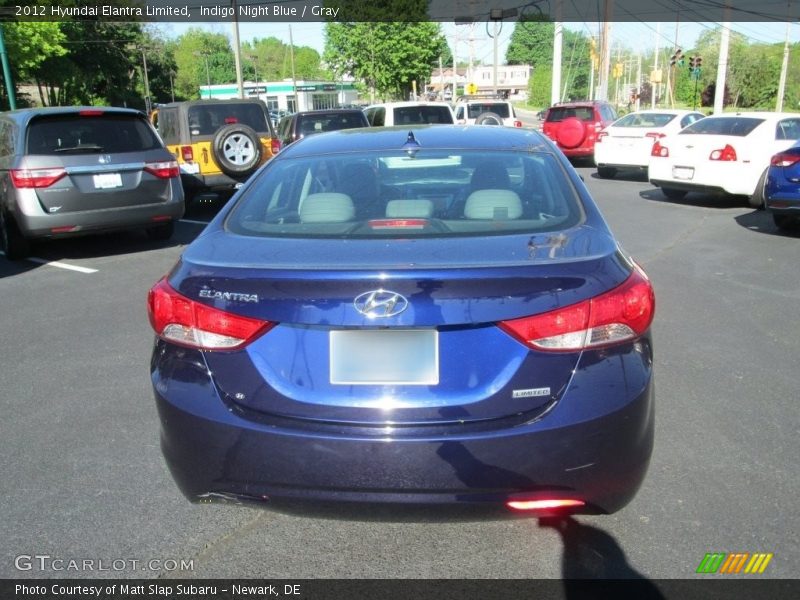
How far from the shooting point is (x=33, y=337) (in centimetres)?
555

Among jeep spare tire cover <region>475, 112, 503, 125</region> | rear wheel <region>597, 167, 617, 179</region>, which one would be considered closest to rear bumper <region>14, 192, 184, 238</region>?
rear wheel <region>597, 167, 617, 179</region>

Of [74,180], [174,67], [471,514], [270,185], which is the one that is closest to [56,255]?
[74,180]

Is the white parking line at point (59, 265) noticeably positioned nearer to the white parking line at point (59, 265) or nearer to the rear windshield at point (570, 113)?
the white parking line at point (59, 265)

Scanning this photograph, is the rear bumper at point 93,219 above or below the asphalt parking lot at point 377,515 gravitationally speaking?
above

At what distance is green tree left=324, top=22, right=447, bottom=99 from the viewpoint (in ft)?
154

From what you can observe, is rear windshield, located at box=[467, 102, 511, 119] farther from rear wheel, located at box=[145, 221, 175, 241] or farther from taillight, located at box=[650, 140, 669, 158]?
rear wheel, located at box=[145, 221, 175, 241]

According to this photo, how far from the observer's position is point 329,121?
574 inches

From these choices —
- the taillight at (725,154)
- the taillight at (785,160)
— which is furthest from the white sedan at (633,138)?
the taillight at (785,160)

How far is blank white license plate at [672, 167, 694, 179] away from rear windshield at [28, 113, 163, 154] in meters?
8.49

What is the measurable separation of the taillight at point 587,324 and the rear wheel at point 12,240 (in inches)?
301

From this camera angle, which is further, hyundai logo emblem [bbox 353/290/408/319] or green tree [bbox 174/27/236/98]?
Answer: green tree [bbox 174/27/236/98]

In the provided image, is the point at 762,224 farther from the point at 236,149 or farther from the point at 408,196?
the point at 408,196

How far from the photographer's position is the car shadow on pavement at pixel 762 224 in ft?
31.2

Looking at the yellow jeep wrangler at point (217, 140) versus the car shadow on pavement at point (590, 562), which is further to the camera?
the yellow jeep wrangler at point (217, 140)
